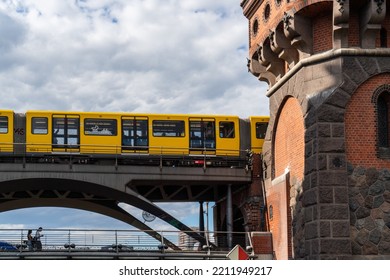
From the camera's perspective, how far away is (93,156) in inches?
1570

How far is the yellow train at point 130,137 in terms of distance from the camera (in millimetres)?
39938

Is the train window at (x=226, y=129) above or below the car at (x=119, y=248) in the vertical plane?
above

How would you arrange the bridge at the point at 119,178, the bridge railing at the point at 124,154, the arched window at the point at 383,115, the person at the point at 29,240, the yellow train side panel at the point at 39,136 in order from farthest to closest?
the yellow train side panel at the point at 39,136 → the bridge railing at the point at 124,154 → the bridge at the point at 119,178 → the person at the point at 29,240 → the arched window at the point at 383,115

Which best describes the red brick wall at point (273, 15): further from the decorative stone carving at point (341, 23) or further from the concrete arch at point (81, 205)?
the concrete arch at point (81, 205)

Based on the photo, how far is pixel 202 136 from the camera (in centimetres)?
4147

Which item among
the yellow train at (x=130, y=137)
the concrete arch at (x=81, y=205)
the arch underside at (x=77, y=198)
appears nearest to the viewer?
the arch underside at (x=77, y=198)

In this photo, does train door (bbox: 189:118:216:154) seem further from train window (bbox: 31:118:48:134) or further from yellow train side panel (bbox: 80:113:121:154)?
train window (bbox: 31:118:48:134)

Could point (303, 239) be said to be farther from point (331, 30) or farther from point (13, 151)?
point (13, 151)

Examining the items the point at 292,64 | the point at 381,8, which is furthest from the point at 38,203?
the point at 381,8

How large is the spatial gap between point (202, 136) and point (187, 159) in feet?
6.30

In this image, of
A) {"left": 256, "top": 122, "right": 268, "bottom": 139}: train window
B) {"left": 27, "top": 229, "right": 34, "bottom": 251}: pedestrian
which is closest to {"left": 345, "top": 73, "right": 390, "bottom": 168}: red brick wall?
{"left": 256, "top": 122, "right": 268, "bottom": 139}: train window

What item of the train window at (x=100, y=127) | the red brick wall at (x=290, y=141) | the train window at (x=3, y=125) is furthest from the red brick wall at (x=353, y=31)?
the train window at (x=3, y=125)

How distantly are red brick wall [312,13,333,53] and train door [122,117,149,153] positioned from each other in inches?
566

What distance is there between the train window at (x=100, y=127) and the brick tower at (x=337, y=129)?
1338 cm
